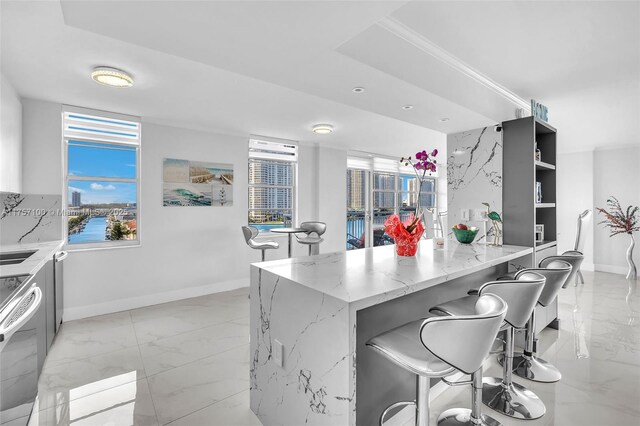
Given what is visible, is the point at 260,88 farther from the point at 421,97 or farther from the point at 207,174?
the point at 207,174

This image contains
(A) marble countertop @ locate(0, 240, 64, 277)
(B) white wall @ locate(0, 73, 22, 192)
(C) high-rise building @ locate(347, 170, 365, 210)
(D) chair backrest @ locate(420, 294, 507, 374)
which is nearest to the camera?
(D) chair backrest @ locate(420, 294, 507, 374)

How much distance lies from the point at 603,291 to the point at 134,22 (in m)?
7.10

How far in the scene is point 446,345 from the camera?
138 cm

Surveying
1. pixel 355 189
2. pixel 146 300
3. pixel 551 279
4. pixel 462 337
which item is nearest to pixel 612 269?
pixel 355 189

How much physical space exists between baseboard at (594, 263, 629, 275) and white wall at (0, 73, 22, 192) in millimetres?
9915

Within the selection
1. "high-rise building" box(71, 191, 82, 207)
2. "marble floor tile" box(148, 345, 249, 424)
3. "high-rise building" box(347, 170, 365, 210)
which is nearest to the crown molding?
"marble floor tile" box(148, 345, 249, 424)

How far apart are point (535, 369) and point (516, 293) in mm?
1318

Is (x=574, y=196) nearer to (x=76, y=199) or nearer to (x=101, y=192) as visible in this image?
(x=101, y=192)

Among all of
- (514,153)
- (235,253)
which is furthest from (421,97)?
(235,253)

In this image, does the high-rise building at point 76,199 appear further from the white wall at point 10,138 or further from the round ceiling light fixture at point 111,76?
the round ceiling light fixture at point 111,76

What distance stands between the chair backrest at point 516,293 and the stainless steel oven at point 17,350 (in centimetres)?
249

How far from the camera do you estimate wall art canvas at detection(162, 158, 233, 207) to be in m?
4.82

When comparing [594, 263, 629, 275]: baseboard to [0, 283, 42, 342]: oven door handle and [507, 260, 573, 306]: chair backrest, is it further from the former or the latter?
[0, 283, 42, 342]: oven door handle

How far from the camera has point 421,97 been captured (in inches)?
107
